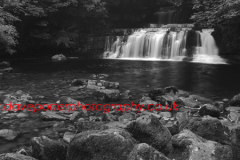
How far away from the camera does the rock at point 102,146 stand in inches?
142

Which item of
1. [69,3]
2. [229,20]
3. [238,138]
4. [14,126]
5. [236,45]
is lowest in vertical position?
[14,126]

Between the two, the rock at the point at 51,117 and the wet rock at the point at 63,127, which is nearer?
the wet rock at the point at 63,127

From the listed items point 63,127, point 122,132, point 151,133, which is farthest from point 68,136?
point 151,133

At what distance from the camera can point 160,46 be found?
2381cm

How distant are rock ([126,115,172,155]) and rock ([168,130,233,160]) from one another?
40 centimetres

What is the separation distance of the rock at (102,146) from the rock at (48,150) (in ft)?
1.38

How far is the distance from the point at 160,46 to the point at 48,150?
20967 millimetres

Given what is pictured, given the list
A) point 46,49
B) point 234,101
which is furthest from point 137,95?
point 46,49

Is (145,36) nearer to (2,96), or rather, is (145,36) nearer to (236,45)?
(236,45)

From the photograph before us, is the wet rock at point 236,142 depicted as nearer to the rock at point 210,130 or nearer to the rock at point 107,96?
the rock at point 210,130

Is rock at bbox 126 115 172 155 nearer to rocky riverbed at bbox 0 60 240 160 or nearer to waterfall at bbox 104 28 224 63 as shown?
rocky riverbed at bbox 0 60 240 160

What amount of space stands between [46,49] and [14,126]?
22189 mm

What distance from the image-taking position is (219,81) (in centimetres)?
1308

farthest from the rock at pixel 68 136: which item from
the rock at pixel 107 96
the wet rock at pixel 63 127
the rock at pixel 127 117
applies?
the rock at pixel 107 96
